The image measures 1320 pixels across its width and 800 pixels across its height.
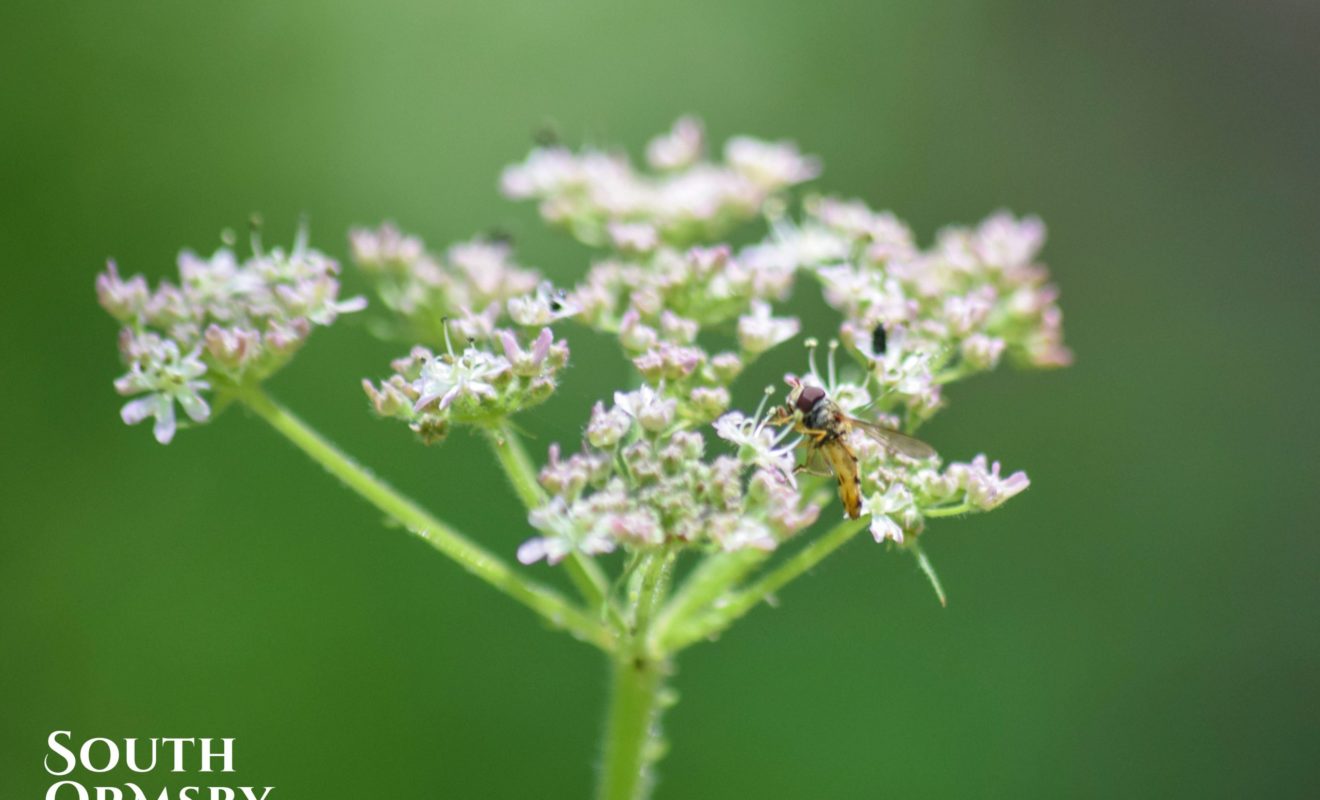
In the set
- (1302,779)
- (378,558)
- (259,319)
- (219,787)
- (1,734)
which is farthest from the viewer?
(1302,779)

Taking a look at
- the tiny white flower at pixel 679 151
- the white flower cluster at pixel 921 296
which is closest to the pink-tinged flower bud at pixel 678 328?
the white flower cluster at pixel 921 296

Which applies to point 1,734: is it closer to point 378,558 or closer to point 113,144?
point 378,558

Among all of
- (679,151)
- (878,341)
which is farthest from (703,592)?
(679,151)

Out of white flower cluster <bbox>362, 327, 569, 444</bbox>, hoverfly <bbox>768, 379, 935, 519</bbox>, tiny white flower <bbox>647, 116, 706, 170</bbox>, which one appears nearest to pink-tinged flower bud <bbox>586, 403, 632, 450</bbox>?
white flower cluster <bbox>362, 327, 569, 444</bbox>

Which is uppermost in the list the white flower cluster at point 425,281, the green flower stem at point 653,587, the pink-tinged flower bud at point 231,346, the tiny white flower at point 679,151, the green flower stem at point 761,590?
the tiny white flower at point 679,151

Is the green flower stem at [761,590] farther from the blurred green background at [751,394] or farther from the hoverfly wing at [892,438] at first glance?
the blurred green background at [751,394]

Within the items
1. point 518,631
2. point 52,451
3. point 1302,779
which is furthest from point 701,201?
point 1302,779

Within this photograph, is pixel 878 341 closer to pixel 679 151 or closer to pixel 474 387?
pixel 474 387
